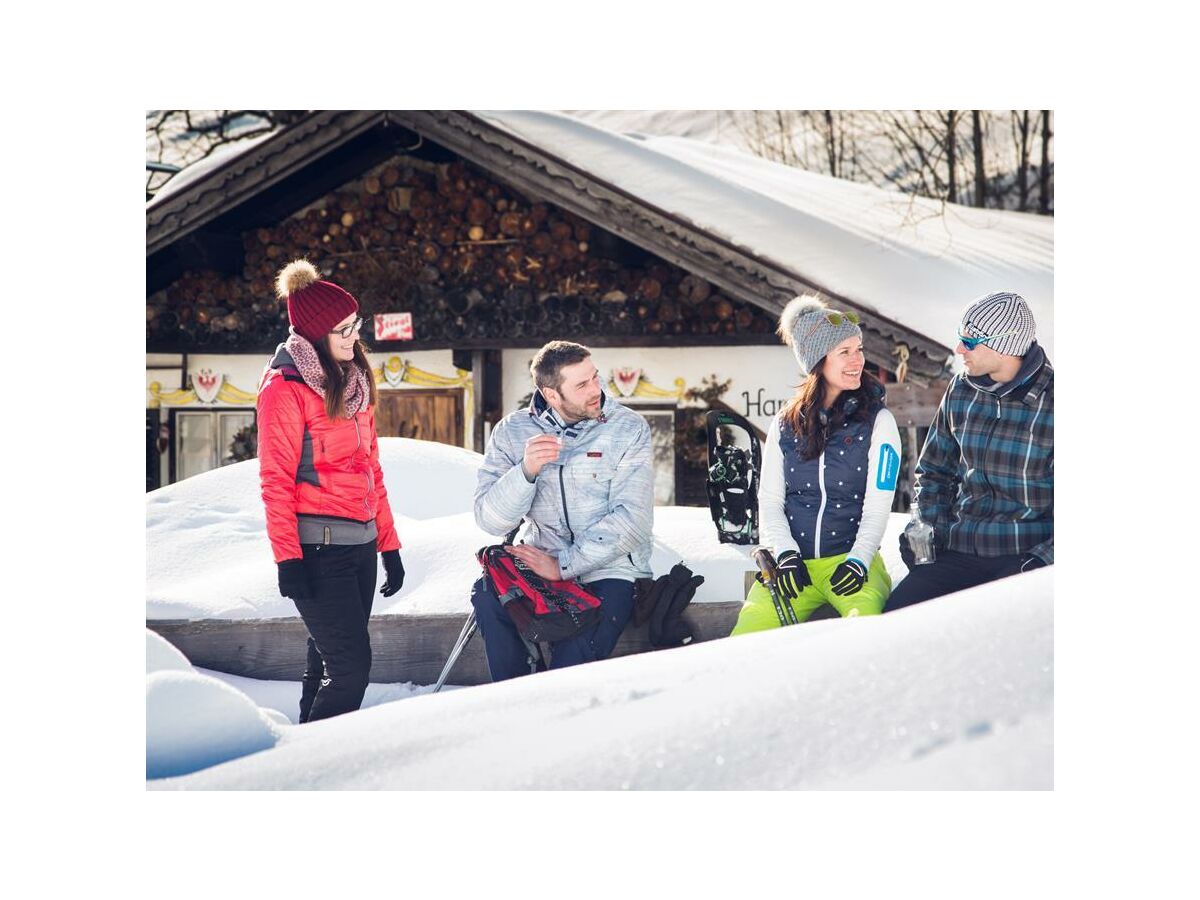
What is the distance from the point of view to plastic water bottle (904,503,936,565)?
3.40 metres

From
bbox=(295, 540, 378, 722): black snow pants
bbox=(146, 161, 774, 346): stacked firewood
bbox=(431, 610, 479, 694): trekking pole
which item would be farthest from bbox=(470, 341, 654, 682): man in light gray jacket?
bbox=(146, 161, 774, 346): stacked firewood

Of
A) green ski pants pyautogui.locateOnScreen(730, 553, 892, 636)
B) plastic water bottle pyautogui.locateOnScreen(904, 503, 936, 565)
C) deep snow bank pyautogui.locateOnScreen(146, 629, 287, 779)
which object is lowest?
deep snow bank pyautogui.locateOnScreen(146, 629, 287, 779)

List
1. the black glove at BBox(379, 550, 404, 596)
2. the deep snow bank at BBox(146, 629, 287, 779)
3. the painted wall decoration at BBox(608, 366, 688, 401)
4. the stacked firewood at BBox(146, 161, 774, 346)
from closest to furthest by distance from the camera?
the deep snow bank at BBox(146, 629, 287, 779)
the black glove at BBox(379, 550, 404, 596)
the stacked firewood at BBox(146, 161, 774, 346)
the painted wall decoration at BBox(608, 366, 688, 401)

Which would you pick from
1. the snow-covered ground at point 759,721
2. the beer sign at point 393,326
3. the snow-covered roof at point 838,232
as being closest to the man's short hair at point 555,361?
the snow-covered ground at point 759,721

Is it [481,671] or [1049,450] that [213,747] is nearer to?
[481,671]

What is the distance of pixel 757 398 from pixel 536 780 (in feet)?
15.3

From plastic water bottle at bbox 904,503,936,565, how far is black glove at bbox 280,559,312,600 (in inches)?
72.9

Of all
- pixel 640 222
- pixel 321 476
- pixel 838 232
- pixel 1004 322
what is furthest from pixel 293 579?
pixel 838 232

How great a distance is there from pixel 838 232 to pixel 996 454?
14.2 feet

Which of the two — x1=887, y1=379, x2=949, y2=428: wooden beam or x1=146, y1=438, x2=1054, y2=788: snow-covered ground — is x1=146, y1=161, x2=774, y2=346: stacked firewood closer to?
x1=887, y1=379, x2=949, y2=428: wooden beam

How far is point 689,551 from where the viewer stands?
417cm

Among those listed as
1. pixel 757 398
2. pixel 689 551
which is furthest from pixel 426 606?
pixel 757 398

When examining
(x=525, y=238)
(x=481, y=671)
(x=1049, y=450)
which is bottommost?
(x=481, y=671)

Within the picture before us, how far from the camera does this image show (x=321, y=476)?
3.46 m
